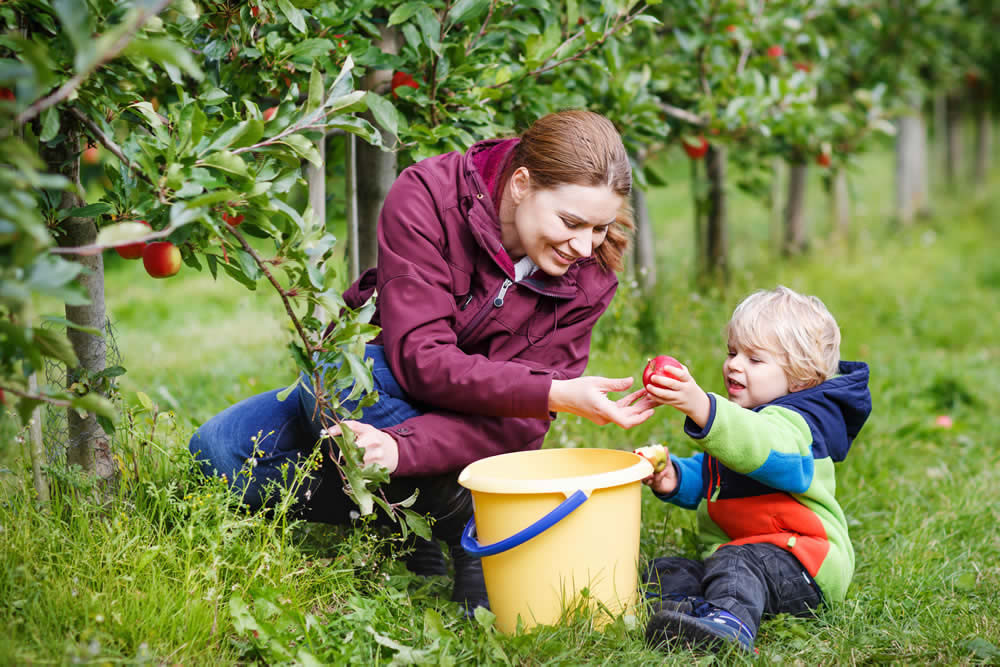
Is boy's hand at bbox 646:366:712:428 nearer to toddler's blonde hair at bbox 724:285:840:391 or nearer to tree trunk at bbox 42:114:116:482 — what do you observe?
toddler's blonde hair at bbox 724:285:840:391

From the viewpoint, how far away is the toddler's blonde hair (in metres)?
2.26

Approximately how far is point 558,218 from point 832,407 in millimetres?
844

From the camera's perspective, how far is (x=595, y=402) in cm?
200

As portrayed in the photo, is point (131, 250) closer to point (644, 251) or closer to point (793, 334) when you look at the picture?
point (793, 334)

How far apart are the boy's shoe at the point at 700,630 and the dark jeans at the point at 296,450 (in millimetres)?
621

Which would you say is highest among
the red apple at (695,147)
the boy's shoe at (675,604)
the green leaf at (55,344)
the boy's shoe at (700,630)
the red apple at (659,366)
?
the red apple at (695,147)

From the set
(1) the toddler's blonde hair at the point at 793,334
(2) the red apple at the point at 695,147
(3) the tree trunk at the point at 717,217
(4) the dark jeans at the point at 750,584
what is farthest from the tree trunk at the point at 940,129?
(4) the dark jeans at the point at 750,584

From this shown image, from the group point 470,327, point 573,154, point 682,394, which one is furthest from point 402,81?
point 682,394

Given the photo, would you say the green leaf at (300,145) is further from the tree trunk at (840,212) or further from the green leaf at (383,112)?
the tree trunk at (840,212)

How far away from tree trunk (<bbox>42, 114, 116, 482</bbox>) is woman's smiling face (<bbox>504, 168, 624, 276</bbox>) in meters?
1.00

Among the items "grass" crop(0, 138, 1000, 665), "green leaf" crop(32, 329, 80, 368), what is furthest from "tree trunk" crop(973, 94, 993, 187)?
"green leaf" crop(32, 329, 80, 368)

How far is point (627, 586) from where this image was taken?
6.63ft

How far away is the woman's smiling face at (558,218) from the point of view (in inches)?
84.3

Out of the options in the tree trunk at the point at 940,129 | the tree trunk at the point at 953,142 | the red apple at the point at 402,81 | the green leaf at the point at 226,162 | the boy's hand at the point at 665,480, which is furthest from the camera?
the tree trunk at the point at 953,142
